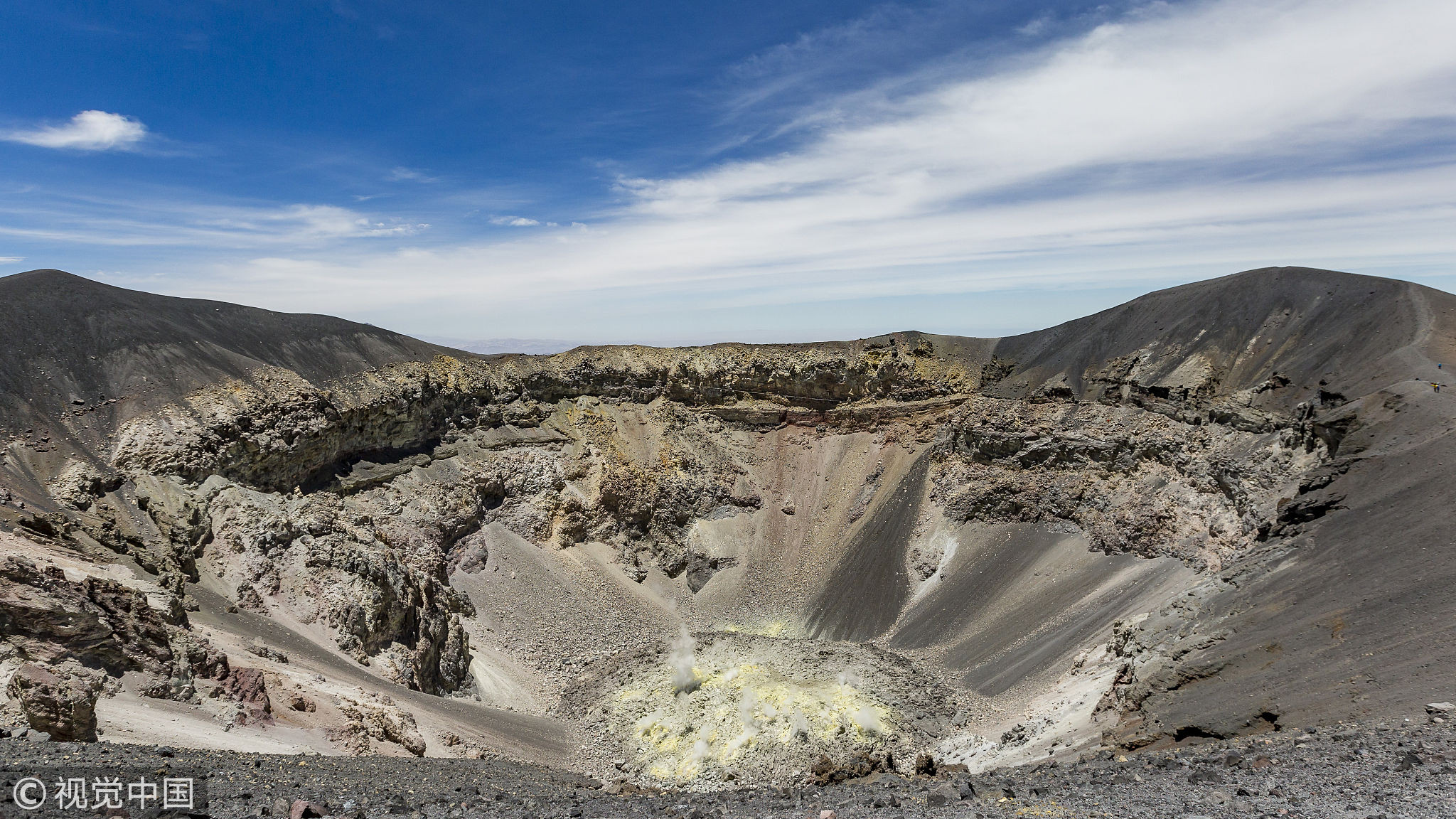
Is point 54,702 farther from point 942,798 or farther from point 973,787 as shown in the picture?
point 973,787

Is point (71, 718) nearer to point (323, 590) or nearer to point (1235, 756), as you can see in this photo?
point (323, 590)

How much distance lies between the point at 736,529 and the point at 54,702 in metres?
37.6

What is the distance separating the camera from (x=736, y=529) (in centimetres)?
4844

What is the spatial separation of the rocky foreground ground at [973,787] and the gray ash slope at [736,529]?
2.99 meters

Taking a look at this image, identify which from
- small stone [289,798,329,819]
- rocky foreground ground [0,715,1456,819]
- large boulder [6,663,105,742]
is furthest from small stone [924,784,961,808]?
large boulder [6,663,105,742]

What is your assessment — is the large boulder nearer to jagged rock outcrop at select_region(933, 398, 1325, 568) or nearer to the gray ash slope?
the gray ash slope

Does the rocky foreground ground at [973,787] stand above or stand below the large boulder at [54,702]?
below

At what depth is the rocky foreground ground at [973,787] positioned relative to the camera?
10844mm

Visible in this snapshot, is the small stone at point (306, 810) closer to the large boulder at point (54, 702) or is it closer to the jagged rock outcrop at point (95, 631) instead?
the large boulder at point (54, 702)

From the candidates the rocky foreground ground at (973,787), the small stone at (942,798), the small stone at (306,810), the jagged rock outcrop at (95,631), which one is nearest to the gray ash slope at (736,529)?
the jagged rock outcrop at (95,631)

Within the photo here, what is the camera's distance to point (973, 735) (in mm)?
26031

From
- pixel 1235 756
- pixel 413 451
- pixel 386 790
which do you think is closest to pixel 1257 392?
pixel 1235 756

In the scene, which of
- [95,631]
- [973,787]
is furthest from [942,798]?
[95,631]

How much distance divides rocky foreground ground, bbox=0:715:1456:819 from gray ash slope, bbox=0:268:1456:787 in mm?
2990
